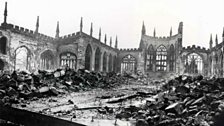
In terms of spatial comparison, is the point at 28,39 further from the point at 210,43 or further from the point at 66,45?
the point at 210,43

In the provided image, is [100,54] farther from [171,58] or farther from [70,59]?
[171,58]

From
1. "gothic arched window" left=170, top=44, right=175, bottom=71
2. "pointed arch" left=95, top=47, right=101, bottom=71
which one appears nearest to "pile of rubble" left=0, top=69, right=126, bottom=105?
"pointed arch" left=95, top=47, right=101, bottom=71

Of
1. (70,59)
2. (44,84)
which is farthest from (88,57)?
(44,84)

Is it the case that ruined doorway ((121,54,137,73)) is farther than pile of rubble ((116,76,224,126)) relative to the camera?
Yes

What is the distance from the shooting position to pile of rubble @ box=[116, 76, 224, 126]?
6.05 m

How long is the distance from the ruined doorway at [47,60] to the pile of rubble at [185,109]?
922 inches

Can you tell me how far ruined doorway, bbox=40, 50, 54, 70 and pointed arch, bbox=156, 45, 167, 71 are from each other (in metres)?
18.8

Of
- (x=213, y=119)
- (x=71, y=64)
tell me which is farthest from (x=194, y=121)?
(x=71, y=64)

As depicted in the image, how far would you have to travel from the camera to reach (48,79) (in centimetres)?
1543

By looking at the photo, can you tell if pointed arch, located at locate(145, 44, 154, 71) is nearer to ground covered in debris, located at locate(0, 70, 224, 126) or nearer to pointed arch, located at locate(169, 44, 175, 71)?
pointed arch, located at locate(169, 44, 175, 71)

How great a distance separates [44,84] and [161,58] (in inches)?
1112

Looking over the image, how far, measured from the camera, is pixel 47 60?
30188mm

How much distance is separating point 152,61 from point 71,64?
50.9 ft

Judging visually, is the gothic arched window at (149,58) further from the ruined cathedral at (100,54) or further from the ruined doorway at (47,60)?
the ruined doorway at (47,60)
